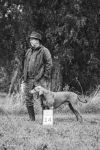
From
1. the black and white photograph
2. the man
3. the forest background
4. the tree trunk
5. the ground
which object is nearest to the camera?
the ground

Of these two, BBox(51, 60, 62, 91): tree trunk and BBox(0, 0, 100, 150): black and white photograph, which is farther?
BBox(51, 60, 62, 91): tree trunk

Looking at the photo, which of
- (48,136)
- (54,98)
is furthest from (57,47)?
(48,136)

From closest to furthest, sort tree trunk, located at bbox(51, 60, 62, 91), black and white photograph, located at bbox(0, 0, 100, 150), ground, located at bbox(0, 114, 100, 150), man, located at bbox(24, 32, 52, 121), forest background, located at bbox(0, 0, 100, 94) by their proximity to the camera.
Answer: ground, located at bbox(0, 114, 100, 150) < man, located at bbox(24, 32, 52, 121) < black and white photograph, located at bbox(0, 0, 100, 150) < forest background, located at bbox(0, 0, 100, 94) < tree trunk, located at bbox(51, 60, 62, 91)

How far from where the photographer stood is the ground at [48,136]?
809cm

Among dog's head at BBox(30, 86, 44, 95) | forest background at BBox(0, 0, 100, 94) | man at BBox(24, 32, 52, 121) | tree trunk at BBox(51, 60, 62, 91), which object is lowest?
tree trunk at BBox(51, 60, 62, 91)

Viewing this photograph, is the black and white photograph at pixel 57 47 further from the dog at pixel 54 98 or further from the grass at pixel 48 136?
the grass at pixel 48 136

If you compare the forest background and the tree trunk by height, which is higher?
the forest background

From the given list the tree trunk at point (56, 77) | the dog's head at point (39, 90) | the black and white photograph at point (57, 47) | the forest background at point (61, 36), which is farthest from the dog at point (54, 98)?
the tree trunk at point (56, 77)

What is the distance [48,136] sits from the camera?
9.28 m

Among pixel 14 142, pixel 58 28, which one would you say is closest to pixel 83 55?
pixel 58 28

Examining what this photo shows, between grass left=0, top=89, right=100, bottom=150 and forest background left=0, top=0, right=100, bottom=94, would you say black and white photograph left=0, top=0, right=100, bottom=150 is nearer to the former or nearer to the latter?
forest background left=0, top=0, right=100, bottom=94

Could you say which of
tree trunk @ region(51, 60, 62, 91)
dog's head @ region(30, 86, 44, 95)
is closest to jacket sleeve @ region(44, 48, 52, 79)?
dog's head @ region(30, 86, 44, 95)

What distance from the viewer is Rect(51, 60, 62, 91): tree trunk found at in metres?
18.6

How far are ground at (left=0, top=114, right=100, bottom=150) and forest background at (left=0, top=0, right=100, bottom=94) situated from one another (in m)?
6.81
